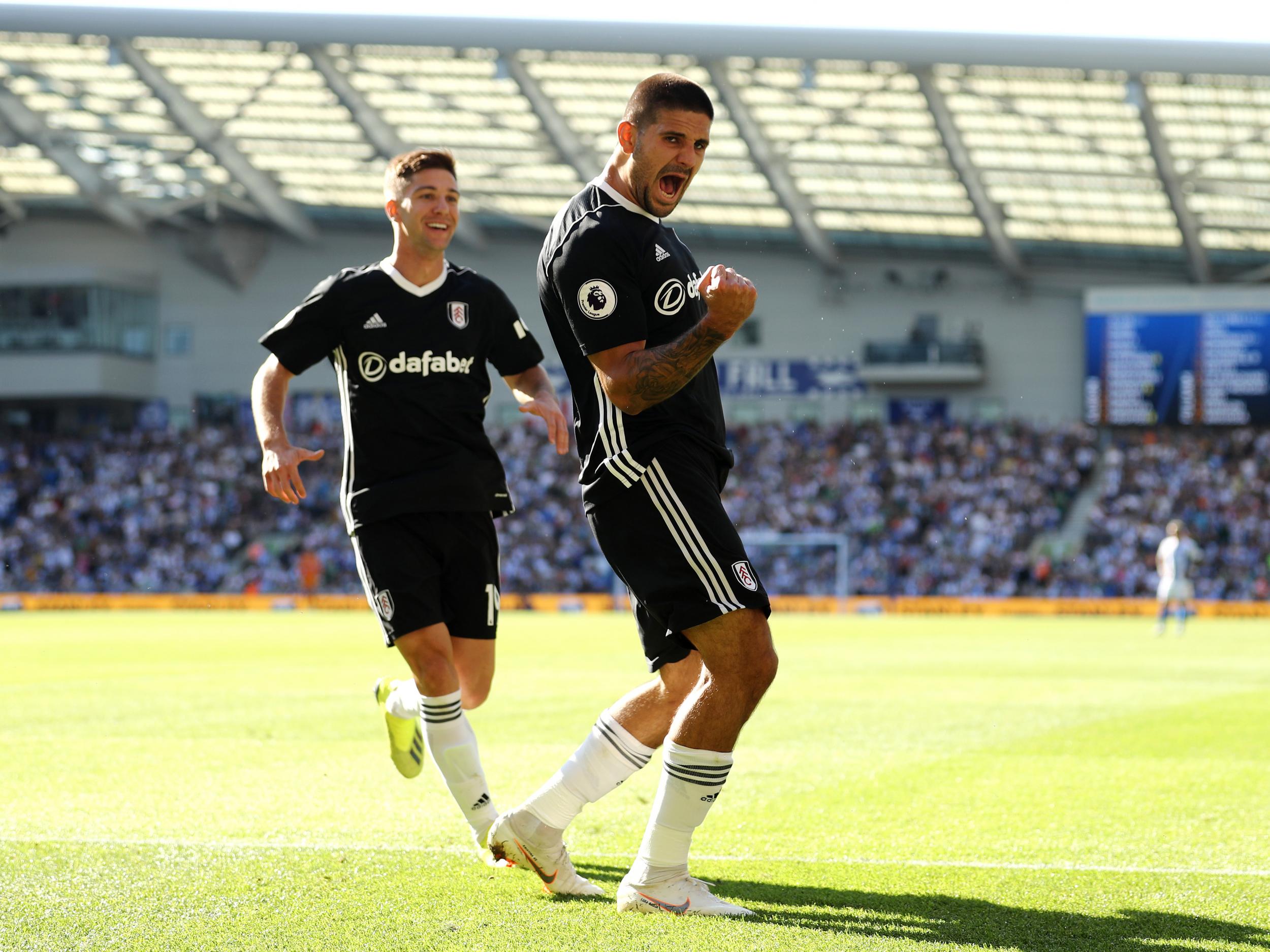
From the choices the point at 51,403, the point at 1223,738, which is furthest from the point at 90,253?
the point at 1223,738

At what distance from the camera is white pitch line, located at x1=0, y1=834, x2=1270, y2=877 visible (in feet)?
15.5

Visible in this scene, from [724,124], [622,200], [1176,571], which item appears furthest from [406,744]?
[724,124]

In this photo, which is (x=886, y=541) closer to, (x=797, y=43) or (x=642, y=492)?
(x=797, y=43)

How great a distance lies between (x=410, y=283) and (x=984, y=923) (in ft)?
9.30

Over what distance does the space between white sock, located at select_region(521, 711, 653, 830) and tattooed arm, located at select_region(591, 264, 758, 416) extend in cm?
99

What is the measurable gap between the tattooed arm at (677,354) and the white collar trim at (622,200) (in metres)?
0.39

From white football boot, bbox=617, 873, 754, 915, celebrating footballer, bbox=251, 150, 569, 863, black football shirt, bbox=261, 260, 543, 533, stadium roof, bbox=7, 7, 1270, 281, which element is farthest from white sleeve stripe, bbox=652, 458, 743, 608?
stadium roof, bbox=7, 7, 1270, 281

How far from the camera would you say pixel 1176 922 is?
13.1ft

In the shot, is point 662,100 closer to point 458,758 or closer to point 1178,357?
point 458,758

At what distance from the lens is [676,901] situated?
4.06 meters

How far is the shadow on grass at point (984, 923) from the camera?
12.2 feet

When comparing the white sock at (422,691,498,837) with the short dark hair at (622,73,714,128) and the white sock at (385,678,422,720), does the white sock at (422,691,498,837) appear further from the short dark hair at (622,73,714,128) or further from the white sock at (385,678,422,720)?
the short dark hair at (622,73,714,128)

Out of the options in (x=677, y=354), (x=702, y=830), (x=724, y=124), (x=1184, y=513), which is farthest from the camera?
(x=1184, y=513)

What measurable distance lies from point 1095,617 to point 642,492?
29.4 m
